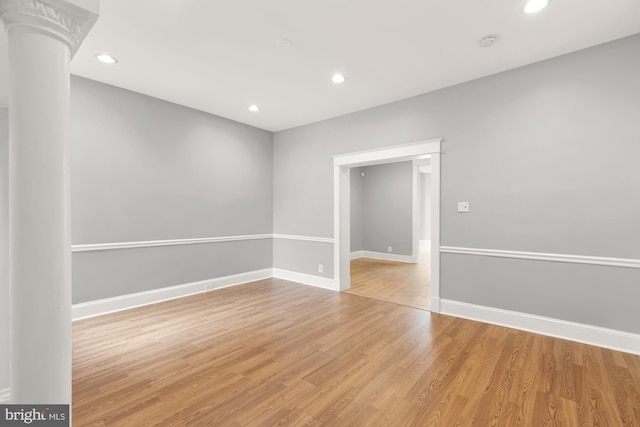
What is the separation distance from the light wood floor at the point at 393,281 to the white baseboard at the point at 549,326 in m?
Result: 0.45

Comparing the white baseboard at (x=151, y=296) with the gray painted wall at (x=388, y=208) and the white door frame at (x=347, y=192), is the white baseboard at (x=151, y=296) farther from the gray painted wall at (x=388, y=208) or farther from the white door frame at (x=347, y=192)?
the gray painted wall at (x=388, y=208)

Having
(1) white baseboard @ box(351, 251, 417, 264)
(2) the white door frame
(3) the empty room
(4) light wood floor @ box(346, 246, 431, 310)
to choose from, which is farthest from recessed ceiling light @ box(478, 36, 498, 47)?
(1) white baseboard @ box(351, 251, 417, 264)

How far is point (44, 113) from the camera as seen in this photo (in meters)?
0.99

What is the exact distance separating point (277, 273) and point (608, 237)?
451 centimetres

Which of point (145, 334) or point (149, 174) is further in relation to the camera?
point (149, 174)

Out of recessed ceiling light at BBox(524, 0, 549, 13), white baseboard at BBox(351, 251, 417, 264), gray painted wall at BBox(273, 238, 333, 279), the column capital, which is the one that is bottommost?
white baseboard at BBox(351, 251, 417, 264)

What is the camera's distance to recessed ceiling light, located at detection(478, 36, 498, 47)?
2508 millimetres

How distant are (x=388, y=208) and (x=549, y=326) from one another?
475 cm

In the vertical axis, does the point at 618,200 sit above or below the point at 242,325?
above

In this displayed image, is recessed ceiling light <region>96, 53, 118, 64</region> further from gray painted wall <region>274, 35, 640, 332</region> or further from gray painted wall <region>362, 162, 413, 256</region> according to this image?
gray painted wall <region>362, 162, 413, 256</region>

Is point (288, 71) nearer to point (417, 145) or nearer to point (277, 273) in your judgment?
point (417, 145)

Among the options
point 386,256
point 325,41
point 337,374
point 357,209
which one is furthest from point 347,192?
point 386,256

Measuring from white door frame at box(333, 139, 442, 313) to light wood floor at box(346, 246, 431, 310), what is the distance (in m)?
0.37

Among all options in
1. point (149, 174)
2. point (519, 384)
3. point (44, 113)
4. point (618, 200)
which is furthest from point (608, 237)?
point (149, 174)
